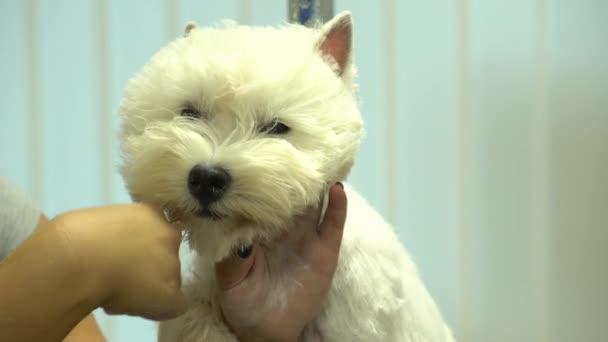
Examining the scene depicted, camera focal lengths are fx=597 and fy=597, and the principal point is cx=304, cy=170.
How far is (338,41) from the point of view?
82cm

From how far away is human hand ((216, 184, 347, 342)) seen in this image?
0.79 meters

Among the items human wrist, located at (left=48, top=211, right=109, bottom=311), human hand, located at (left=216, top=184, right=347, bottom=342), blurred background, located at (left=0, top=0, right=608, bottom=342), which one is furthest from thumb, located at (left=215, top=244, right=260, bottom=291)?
blurred background, located at (left=0, top=0, right=608, bottom=342)

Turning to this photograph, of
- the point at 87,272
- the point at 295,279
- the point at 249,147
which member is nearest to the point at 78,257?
the point at 87,272

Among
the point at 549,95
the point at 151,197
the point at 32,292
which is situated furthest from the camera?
the point at 549,95

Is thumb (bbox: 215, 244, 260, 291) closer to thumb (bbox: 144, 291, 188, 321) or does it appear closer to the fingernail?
the fingernail

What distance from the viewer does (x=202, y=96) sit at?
0.71 meters

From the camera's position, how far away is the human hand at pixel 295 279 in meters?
0.79

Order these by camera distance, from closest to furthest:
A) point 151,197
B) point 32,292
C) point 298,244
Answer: point 32,292 < point 151,197 < point 298,244

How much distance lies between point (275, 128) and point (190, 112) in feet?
0.34

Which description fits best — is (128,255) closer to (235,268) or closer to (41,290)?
(41,290)

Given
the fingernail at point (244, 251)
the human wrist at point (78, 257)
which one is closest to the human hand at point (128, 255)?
the human wrist at point (78, 257)

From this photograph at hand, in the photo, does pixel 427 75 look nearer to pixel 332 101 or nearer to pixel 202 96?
pixel 332 101

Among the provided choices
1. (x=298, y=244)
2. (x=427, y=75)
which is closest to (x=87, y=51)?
(x=427, y=75)

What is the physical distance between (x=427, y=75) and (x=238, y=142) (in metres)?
0.91
